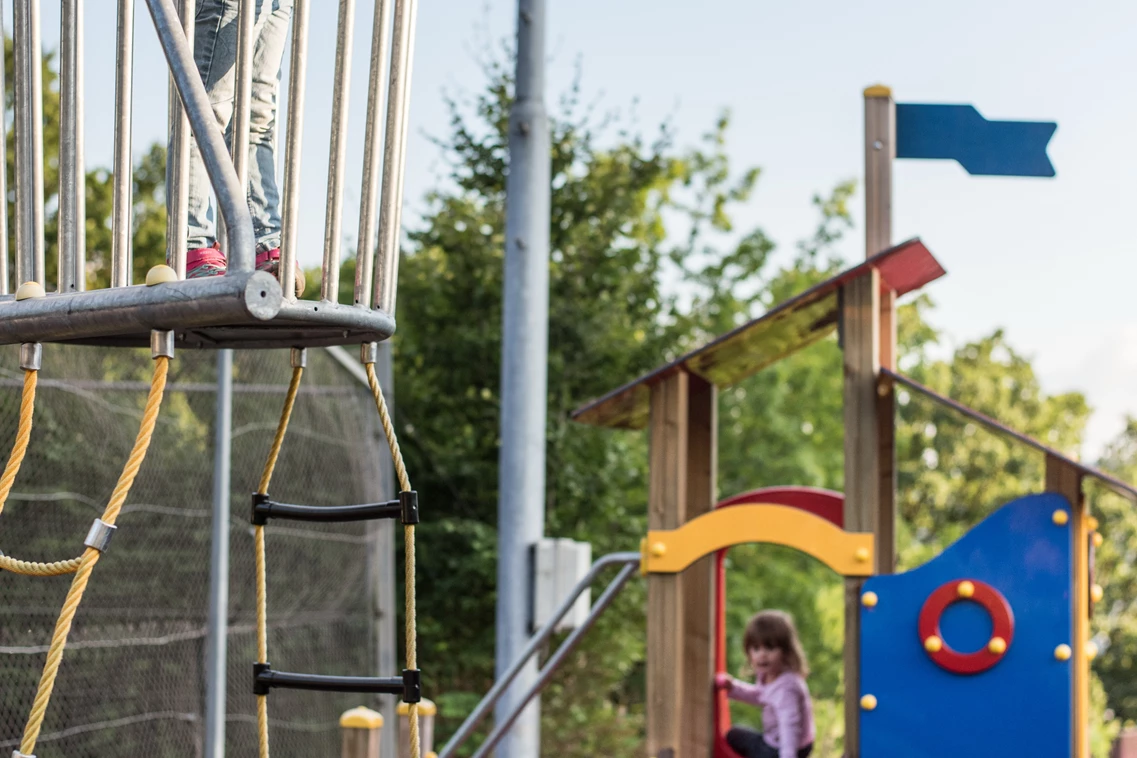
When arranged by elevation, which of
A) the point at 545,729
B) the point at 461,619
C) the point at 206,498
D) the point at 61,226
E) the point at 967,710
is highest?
the point at 61,226

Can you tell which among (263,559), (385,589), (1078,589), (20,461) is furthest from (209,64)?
(385,589)

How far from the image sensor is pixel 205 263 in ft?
6.96

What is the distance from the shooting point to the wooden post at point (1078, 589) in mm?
4027

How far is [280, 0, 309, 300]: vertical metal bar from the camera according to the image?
2014mm

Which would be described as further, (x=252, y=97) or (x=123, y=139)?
(x=252, y=97)

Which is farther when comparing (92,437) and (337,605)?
(337,605)

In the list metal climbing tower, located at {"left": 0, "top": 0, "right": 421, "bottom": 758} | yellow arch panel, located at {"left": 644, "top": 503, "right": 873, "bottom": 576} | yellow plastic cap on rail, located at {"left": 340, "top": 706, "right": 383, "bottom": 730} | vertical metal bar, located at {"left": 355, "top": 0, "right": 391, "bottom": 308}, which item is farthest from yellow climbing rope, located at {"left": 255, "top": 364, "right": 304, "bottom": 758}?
yellow plastic cap on rail, located at {"left": 340, "top": 706, "right": 383, "bottom": 730}

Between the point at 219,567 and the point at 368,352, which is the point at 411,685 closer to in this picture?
the point at 368,352

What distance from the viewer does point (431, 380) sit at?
39.6ft

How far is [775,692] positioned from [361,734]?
→ 5.82 ft

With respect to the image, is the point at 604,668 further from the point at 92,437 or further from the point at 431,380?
the point at 92,437

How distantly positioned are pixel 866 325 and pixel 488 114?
7835 millimetres

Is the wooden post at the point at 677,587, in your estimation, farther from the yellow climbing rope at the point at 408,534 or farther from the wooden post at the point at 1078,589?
the yellow climbing rope at the point at 408,534

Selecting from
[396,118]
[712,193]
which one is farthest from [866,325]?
[712,193]
